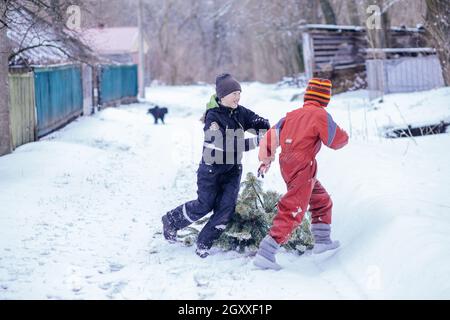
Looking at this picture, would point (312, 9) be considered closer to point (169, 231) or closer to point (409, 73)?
point (409, 73)

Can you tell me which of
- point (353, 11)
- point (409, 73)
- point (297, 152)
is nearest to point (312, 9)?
point (353, 11)

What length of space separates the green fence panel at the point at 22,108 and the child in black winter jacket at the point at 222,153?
23.9 feet

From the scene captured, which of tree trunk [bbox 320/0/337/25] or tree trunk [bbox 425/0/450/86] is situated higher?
tree trunk [bbox 320/0/337/25]

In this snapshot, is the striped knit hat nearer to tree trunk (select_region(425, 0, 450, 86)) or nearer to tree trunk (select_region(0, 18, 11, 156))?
tree trunk (select_region(0, 18, 11, 156))

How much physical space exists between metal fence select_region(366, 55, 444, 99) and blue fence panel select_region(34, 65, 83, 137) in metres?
9.14

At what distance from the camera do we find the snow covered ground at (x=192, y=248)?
13.3ft

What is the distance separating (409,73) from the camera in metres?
17.5

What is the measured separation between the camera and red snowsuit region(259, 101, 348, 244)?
449cm

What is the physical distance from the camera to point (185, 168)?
33.3ft

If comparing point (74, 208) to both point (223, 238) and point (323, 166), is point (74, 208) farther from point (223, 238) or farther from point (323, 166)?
point (323, 166)

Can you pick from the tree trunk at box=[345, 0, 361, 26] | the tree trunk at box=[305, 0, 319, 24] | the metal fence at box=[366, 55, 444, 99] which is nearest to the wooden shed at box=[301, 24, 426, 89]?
the tree trunk at box=[345, 0, 361, 26]

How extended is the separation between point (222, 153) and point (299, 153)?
70 cm

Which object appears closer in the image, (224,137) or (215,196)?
(224,137)
